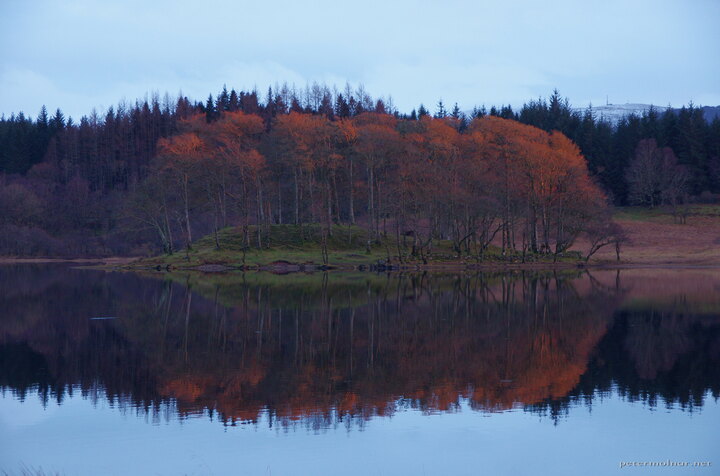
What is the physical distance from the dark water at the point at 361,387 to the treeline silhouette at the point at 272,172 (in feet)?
109

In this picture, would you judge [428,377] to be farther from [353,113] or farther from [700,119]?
[700,119]

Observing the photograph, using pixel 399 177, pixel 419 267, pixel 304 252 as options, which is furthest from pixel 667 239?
pixel 304 252

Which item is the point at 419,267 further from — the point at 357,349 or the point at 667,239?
the point at 357,349

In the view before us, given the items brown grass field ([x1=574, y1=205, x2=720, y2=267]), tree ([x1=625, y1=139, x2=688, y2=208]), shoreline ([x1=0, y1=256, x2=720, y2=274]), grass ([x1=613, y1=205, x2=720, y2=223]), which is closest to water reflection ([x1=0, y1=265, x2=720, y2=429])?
shoreline ([x1=0, y1=256, x2=720, y2=274])

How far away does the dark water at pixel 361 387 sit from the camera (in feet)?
46.5

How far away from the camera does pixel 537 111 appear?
124188mm

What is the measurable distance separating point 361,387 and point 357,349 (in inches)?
220

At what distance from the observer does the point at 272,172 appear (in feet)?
243

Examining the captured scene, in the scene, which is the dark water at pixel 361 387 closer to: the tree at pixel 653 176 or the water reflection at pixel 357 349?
the water reflection at pixel 357 349

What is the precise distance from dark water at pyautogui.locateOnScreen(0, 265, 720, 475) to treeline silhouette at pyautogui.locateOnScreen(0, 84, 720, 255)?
3328cm

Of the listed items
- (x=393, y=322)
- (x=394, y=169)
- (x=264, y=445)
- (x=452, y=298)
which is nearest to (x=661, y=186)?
(x=394, y=169)

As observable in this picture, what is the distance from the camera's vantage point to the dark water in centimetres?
1419

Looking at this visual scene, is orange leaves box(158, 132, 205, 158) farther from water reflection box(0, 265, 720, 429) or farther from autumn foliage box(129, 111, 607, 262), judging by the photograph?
water reflection box(0, 265, 720, 429)

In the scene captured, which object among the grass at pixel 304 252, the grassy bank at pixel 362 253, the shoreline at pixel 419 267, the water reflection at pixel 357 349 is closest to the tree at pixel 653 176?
the grassy bank at pixel 362 253
